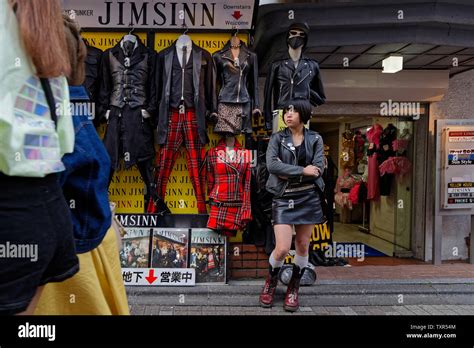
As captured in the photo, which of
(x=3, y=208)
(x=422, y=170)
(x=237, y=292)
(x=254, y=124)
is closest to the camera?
(x=3, y=208)

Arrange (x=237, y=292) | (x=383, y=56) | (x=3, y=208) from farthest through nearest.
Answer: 1. (x=383, y=56)
2. (x=237, y=292)
3. (x=3, y=208)

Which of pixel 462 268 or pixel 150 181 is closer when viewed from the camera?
pixel 150 181

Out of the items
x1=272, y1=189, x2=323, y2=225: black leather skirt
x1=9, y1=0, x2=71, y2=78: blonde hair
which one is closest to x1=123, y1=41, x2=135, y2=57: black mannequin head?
x1=272, y1=189, x2=323, y2=225: black leather skirt

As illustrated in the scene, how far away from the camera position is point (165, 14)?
5.02m

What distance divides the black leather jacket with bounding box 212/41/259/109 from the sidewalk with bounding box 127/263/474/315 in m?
2.14

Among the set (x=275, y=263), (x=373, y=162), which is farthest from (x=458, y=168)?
(x=275, y=263)

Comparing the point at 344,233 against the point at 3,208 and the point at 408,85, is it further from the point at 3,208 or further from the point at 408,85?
the point at 3,208

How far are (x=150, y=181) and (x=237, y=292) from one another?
5.30 ft

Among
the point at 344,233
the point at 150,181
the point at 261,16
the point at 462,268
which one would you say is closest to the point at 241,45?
the point at 261,16

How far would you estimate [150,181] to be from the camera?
4949 millimetres

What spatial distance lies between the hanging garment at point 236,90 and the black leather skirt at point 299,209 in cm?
108

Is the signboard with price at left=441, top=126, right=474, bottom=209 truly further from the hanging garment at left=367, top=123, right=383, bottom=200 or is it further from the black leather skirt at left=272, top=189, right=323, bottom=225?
the black leather skirt at left=272, top=189, right=323, bottom=225

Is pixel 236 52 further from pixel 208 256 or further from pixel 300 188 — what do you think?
pixel 208 256

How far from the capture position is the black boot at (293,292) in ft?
14.0
